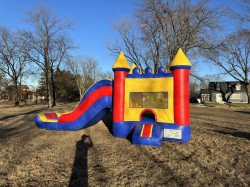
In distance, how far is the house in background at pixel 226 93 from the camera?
53.3m

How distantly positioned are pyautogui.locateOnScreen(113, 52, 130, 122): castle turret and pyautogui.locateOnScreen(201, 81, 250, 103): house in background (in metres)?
47.9

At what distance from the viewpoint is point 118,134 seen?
9.14 metres

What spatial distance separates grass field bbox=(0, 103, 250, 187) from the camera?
4871 mm

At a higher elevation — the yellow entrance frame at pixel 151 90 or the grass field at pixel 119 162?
the yellow entrance frame at pixel 151 90

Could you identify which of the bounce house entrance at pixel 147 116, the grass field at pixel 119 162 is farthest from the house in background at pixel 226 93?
the grass field at pixel 119 162

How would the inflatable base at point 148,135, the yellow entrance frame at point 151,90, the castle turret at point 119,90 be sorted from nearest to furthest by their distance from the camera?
the inflatable base at point 148,135 < the yellow entrance frame at point 151,90 < the castle turret at point 119,90

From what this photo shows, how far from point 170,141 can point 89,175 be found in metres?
4.10

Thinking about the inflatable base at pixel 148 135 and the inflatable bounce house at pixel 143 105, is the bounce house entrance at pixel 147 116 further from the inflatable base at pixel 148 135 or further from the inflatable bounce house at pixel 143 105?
the inflatable base at pixel 148 135

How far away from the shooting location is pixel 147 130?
8117 mm

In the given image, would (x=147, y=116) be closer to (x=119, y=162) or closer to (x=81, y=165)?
(x=119, y=162)

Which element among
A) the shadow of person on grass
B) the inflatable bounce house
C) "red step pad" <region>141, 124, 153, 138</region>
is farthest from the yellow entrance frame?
the shadow of person on grass

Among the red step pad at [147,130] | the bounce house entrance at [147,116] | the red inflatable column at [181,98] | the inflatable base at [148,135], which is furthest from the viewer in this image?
the bounce house entrance at [147,116]

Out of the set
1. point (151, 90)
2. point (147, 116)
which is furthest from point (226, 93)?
point (151, 90)

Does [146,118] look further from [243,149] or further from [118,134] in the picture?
[243,149]
